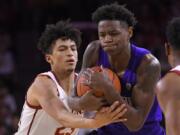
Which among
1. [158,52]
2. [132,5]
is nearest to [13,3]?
[132,5]

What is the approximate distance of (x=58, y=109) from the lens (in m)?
4.26

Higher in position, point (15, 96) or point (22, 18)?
point (22, 18)

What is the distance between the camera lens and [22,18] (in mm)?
9008

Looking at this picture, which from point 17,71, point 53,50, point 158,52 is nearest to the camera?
point 53,50

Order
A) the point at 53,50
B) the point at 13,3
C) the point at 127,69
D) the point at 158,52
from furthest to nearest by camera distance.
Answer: the point at 13,3 < the point at 158,52 < the point at 53,50 < the point at 127,69

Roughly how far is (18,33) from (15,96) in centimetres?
106

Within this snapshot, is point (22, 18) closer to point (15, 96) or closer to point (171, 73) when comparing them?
point (15, 96)

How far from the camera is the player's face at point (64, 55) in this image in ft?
14.7

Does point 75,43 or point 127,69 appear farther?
point 75,43

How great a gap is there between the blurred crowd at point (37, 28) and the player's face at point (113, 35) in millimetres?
3537

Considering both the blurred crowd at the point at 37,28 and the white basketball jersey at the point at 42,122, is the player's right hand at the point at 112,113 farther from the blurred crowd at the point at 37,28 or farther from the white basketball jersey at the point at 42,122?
the blurred crowd at the point at 37,28

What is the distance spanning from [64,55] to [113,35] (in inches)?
21.4

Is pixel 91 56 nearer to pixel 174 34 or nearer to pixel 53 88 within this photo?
pixel 53 88

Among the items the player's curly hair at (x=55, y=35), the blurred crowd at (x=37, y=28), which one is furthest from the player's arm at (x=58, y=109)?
the blurred crowd at (x=37, y=28)
